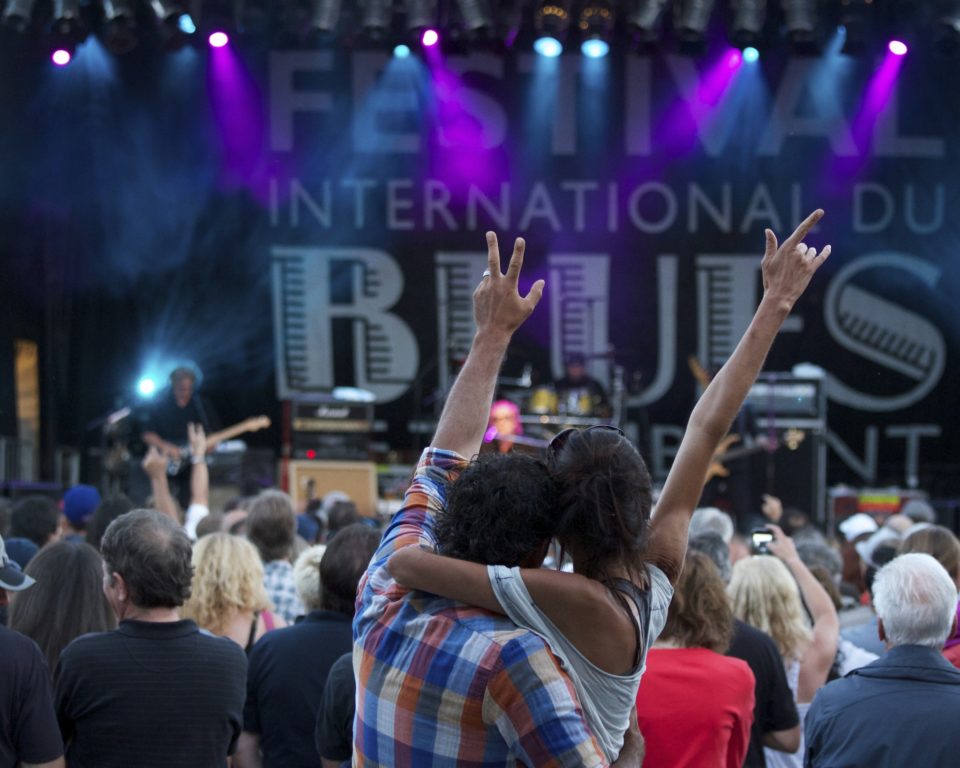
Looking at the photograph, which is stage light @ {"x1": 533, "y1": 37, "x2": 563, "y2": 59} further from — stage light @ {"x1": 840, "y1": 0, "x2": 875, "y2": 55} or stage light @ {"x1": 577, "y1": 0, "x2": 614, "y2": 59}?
stage light @ {"x1": 840, "y1": 0, "x2": 875, "y2": 55}

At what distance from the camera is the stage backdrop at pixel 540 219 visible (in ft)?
47.5

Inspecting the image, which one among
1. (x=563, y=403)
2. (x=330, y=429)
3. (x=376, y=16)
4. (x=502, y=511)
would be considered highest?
(x=376, y=16)

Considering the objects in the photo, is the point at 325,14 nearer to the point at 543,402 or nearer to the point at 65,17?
the point at 65,17

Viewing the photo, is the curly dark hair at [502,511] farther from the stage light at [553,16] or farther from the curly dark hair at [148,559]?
the stage light at [553,16]

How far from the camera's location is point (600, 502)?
177 cm

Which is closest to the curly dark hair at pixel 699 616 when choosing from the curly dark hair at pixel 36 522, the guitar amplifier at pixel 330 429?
the curly dark hair at pixel 36 522

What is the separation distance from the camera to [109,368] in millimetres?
14703

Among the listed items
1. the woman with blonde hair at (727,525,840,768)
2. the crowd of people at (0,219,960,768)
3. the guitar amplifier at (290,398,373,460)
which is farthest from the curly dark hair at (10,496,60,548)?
the guitar amplifier at (290,398,373,460)

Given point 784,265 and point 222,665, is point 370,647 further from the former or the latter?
point 222,665

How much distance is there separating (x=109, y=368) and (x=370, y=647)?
13.4 metres

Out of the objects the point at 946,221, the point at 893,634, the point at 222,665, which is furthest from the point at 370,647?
the point at 946,221

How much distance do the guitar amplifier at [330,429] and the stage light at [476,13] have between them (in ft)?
12.2

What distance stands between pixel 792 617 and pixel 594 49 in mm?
11190

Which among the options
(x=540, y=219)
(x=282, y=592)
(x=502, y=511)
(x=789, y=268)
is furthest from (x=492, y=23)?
(x=502, y=511)
